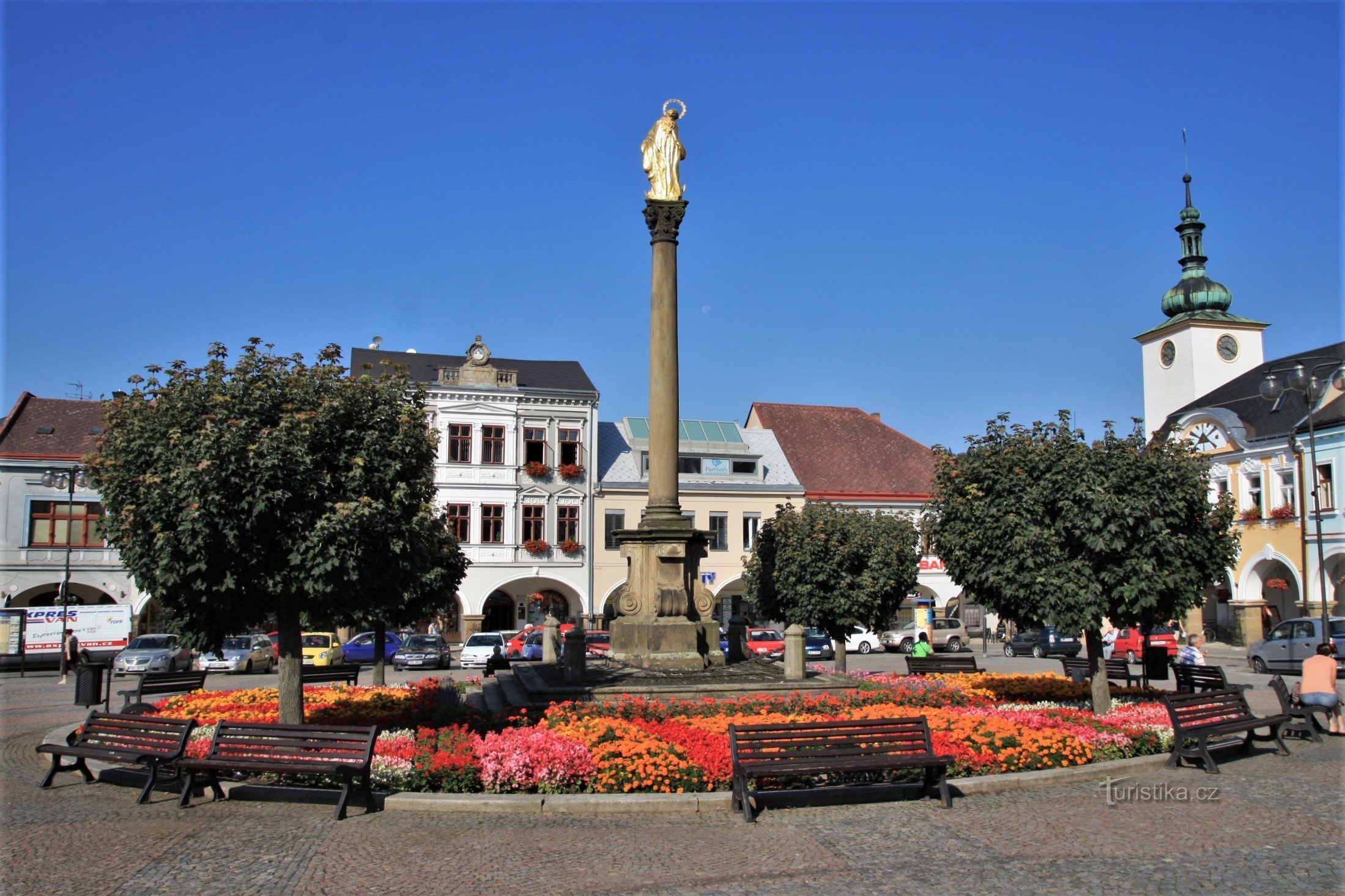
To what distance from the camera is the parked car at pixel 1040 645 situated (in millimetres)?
38188

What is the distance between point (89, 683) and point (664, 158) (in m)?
12.8

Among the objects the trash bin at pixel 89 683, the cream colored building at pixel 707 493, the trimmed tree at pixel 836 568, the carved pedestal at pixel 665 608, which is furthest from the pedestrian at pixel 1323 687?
the cream colored building at pixel 707 493

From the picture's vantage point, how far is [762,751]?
30.6 ft

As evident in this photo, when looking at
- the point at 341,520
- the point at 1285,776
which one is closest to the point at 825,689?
the point at 1285,776

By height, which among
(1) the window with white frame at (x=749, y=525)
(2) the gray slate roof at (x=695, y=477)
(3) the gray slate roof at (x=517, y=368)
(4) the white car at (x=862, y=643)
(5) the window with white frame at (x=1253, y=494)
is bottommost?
(4) the white car at (x=862, y=643)

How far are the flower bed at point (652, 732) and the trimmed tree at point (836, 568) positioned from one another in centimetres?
504

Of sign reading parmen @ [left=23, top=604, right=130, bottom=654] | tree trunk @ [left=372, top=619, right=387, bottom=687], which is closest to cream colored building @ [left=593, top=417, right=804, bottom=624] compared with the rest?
sign reading parmen @ [left=23, top=604, right=130, bottom=654]

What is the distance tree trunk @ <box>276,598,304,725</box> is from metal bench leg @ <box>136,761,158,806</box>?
212 cm

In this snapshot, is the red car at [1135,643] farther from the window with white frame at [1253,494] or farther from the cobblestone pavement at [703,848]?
the cobblestone pavement at [703,848]

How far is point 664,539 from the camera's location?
17578 mm

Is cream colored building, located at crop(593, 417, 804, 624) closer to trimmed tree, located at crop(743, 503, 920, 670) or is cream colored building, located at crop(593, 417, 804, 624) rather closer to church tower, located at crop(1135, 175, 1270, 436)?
trimmed tree, located at crop(743, 503, 920, 670)

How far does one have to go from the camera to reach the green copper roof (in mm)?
56594

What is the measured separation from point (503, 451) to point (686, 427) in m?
9.24

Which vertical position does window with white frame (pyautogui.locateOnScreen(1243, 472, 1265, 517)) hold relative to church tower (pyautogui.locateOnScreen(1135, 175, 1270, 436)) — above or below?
below
